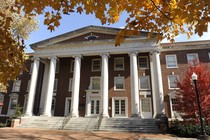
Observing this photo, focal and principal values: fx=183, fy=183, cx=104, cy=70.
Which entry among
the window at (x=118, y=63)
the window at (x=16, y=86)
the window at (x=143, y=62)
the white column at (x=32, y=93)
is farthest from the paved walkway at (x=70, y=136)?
the window at (x=16, y=86)

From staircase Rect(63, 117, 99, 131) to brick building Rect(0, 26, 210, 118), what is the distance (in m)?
1.95

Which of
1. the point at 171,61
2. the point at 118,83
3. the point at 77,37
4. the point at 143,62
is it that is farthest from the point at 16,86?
the point at 171,61

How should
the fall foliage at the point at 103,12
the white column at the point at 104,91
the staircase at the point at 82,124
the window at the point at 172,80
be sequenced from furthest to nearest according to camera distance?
the window at the point at 172,80 < the white column at the point at 104,91 < the staircase at the point at 82,124 < the fall foliage at the point at 103,12

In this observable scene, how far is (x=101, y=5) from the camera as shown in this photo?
4520mm

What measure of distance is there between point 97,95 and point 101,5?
2374 centimetres

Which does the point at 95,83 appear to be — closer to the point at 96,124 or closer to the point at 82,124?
the point at 82,124

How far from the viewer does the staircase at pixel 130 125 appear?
18547 millimetres

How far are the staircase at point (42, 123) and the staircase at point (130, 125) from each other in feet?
17.7

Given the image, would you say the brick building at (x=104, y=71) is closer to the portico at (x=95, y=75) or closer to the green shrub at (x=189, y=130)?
the portico at (x=95, y=75)

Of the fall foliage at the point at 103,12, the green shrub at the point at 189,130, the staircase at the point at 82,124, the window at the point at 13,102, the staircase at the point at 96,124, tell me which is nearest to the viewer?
the fall foliage at the point at 103,12

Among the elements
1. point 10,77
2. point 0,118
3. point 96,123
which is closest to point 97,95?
point 96,123

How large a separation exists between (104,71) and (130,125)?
8.33 metres

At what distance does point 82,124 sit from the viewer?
68.8 ft

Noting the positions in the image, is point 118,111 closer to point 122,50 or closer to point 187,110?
point 122,50
